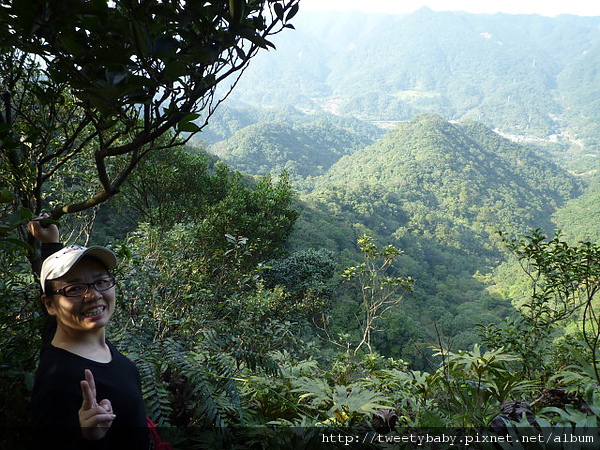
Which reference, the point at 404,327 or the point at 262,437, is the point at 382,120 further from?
the point at 262,437

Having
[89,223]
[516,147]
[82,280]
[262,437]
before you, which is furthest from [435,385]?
[516,147]

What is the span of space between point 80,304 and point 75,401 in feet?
0.73

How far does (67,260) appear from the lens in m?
0.96

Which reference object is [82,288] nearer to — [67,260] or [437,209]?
[67,260]

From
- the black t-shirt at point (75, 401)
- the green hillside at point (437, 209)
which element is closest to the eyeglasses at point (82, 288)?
the black t-shirt at point (75, 401)

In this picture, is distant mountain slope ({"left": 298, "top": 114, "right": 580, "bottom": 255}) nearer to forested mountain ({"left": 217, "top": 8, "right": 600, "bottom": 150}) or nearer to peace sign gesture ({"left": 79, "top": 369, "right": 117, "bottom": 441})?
peace sign gesture ({"left": 79, "top": 369, "right": 117, "bottom": 441})

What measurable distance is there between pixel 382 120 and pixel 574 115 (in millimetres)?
44136

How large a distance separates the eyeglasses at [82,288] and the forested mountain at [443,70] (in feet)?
302

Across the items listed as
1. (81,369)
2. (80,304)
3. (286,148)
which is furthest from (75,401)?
(286,148)

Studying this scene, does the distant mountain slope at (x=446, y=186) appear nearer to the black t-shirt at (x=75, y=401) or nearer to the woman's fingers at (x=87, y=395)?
the black t-shirt at (x=75, y=401)

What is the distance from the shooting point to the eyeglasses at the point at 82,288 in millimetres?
963

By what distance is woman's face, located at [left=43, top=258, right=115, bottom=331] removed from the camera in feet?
3.13

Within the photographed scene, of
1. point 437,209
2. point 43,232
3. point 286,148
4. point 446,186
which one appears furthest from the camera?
point 286,148

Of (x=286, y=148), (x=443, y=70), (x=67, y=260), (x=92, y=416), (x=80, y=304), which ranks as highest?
(x=443, y=70)
